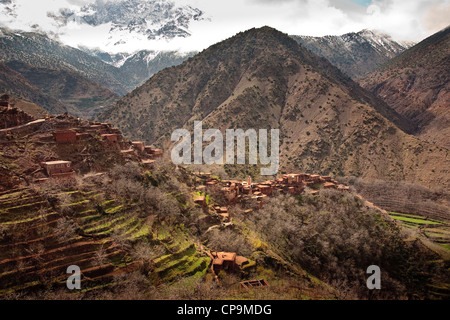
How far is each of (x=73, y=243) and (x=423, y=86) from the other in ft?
495

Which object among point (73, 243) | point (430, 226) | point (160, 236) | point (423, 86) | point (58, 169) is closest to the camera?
point (73, 243)

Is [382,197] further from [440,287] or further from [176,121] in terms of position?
[176,121]

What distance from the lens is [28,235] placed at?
21.1 meters

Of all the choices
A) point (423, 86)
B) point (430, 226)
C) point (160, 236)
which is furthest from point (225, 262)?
point (423, 86)

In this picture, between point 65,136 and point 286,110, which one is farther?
point 286,110

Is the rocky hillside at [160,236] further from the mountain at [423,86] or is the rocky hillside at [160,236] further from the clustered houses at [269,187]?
the mountain at [423,86]

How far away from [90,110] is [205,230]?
12663 cm

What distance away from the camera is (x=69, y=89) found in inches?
5763

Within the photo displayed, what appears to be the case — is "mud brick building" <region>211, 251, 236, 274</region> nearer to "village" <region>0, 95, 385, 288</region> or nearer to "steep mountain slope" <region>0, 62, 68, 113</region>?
"village" <region>0, 95, 385, 288</region>

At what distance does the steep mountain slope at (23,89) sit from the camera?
107 metres

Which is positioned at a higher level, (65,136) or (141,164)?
(65,136)

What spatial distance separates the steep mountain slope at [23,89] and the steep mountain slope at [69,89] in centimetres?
1460

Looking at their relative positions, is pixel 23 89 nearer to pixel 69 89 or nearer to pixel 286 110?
pixel 69 89

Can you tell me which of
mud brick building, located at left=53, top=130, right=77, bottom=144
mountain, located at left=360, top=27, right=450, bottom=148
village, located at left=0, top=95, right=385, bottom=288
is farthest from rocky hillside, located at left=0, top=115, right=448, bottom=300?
mountain, located at left=360, top=27, right=450, bottom=148
